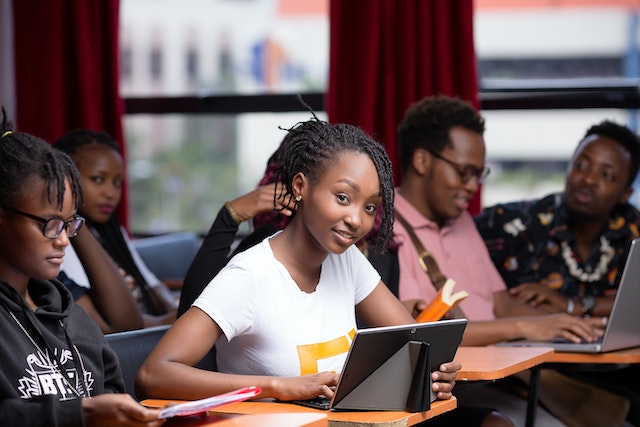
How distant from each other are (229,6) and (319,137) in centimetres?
341

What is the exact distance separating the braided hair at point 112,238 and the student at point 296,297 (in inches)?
58.8

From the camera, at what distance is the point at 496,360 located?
271 centimetres

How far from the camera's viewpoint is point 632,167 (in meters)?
4.18

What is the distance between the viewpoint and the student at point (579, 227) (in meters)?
4.06

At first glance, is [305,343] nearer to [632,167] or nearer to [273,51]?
[632,167]

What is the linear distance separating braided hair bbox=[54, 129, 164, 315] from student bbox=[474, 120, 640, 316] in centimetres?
135

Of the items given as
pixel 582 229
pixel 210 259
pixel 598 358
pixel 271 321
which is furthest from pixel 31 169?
pixel 582 229

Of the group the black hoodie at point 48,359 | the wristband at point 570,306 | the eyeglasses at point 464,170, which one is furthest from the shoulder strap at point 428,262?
the black hoodie at point 48,359

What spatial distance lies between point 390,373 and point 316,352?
0.89ft

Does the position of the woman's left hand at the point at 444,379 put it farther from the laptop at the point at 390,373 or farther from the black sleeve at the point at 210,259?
the black sleeve at the point at 210,259

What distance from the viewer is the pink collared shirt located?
3.37 meters

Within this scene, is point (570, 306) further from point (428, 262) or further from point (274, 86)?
point (274, 86)

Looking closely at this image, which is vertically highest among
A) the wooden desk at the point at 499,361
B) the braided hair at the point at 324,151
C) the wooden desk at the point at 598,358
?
the braided hair at the point at 324,151

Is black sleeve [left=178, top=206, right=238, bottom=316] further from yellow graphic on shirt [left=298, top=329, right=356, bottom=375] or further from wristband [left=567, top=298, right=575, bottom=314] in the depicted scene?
wristband [left=567, top=298, right=575, bottom=314]
